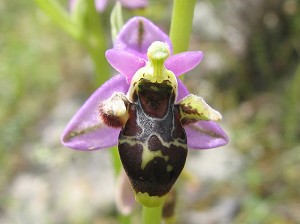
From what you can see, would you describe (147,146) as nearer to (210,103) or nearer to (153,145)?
(153,145)

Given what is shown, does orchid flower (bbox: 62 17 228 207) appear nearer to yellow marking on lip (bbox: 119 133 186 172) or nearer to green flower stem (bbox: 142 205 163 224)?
yellow marking on lip (bbox: 119 133 186 172)

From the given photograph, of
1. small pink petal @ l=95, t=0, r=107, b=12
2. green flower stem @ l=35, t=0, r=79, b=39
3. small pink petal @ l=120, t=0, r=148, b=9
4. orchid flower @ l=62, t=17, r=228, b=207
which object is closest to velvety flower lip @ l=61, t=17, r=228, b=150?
orchid flower @ l=62, t=17, r=228, b=207

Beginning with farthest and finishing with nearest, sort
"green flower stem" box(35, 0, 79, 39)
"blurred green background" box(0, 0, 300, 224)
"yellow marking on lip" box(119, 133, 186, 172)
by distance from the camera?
1. "blurred green background" box(0, 0, 300, 224)
2. "green flower stem" box(35, 0, 79, 39)
3. "yellow marking on lip" box(119, 133, 186, 172)

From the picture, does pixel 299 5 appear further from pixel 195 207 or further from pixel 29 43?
pixel 29 43

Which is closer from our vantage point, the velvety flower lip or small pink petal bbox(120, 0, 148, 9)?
the velvety flower lip

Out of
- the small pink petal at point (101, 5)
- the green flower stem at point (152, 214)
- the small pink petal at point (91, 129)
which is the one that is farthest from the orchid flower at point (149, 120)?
the small pink petal at point (101, 5)

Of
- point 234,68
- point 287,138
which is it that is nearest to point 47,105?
point 234,68

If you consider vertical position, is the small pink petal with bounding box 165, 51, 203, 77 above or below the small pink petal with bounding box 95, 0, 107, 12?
above
